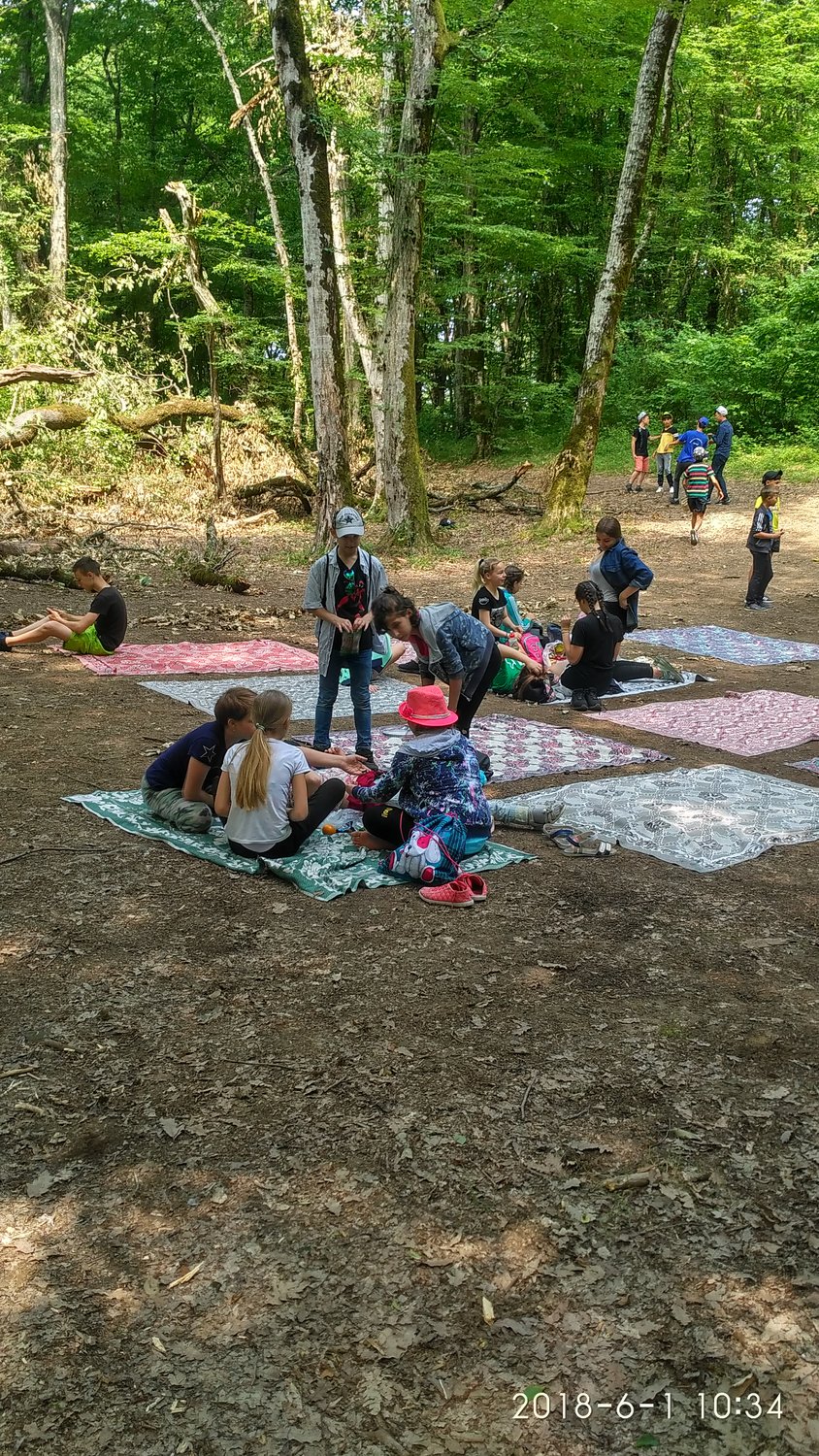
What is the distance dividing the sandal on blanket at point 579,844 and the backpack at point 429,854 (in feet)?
2.40

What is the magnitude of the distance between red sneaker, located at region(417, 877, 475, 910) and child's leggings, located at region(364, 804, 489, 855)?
0.47 meters

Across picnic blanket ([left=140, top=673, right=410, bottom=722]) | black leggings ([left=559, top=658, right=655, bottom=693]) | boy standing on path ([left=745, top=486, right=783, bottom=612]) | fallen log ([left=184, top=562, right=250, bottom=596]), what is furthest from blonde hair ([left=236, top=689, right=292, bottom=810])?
boy standing on path ([left=745, top=486, right=783, bottom=612])

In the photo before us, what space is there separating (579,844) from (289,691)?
13.7 feet

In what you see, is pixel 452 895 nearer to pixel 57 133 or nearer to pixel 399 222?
pixel 399 222

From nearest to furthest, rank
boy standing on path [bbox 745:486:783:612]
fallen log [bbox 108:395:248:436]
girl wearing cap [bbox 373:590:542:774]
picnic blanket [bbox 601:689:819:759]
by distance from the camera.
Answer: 1. girl wearing cap [bbox 373:590:542:774]
2. picnic blanket [bbox 601:689:819:759]
3. boy standing on path [bbox 745:486:783:612]
4. fallen log [bbox 108:395:248:436]

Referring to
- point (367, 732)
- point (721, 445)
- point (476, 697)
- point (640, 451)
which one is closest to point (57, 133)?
point (640, 451)

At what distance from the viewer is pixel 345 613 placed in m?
7.19

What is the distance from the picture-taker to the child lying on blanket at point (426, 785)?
536 centimetres

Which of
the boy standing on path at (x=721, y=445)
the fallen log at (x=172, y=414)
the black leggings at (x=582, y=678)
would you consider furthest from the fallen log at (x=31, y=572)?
the boy standing on path at (x=721, y=445)

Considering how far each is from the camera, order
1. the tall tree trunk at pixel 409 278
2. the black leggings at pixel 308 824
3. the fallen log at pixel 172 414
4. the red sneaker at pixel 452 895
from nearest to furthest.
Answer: the red sneaker at pixel 452 895 < the black leggings at pixel 308 824 < the tall tree trunk at pixel 409 278 < the fallen log at pixel 172 414

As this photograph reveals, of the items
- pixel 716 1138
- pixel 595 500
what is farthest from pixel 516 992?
pixel 595 500

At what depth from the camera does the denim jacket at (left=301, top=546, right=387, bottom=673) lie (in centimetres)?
704

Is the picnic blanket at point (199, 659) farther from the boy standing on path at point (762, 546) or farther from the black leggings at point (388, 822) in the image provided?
the boy standing on path at point (762, 546)

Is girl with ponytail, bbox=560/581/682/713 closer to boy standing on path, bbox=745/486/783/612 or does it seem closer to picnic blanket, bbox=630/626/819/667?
picnic blanket, bbox=630/626/819/667
